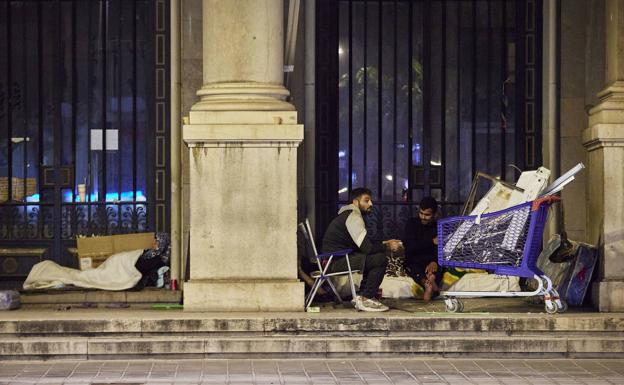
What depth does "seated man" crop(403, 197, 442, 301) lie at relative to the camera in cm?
1503

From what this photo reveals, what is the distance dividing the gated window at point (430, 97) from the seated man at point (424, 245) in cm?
103

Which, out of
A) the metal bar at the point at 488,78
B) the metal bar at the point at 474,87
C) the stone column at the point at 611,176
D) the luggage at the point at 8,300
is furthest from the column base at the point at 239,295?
the metal bar at the point at 488,78

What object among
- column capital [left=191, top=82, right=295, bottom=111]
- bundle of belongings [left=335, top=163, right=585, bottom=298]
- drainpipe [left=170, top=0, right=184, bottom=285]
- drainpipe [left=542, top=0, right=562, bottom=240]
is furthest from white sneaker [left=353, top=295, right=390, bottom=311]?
drainpipe [left=542, top=0, right=562, bottom=240]

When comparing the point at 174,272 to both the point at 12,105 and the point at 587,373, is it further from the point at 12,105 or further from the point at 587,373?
the point at 587,373

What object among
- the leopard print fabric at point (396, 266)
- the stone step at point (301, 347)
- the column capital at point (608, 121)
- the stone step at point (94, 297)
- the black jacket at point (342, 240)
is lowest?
the stone step at point (301, 347)

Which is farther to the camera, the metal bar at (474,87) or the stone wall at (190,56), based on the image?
the metal bar at (474,87)

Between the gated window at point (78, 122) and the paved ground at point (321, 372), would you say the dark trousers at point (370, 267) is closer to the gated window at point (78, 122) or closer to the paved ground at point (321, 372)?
the paved ground at point (321, 372)

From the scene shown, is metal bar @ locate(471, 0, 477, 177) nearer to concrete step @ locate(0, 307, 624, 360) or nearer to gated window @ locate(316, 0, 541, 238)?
gated window @ locate(316, 0, 541, 238)

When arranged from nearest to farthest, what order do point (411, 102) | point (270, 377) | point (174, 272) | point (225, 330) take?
point (270, 377)
point (225, 330)
point (174, 272)
point (411, 102)

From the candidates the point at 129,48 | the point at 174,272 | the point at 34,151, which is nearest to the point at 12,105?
the point at 34,151

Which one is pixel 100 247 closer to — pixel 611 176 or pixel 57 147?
pixel 57 147

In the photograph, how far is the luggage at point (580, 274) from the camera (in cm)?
1435

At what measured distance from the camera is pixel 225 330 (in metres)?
12.7

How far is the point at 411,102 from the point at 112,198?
3.95 meters
